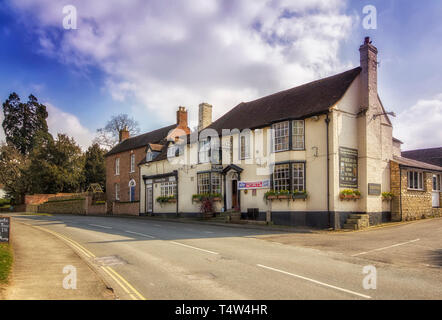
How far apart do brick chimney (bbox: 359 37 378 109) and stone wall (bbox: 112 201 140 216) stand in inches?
931

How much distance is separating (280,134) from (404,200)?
29.7ft

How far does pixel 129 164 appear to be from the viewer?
42.8m

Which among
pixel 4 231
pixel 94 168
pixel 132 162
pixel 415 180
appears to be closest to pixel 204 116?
pixel 132 162

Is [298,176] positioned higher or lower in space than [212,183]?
higher

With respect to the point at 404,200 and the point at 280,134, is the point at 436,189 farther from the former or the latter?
the point at 280,134

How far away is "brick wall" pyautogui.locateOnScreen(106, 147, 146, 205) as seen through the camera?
40975mm

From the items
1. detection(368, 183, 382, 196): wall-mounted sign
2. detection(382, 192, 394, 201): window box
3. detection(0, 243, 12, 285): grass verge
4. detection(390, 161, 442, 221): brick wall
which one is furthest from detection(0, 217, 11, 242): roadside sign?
detection(390, 161, 442, 221): brick wall

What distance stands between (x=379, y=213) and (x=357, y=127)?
212 inches

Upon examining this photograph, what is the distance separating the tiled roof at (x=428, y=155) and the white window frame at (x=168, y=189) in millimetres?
26416

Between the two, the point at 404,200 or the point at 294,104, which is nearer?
the point at 404,200

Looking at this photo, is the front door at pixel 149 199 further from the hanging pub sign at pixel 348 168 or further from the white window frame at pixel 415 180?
the white window frame at pixel 415 180
